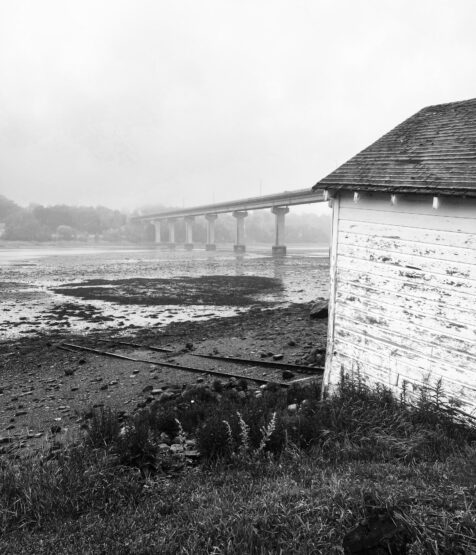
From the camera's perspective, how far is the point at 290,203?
79125mm

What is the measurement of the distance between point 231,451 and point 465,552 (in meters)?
3.17

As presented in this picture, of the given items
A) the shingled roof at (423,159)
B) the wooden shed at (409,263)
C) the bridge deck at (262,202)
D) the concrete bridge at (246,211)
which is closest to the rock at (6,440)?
the wooden shed at (409,263)

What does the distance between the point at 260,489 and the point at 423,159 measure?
6.83 meters

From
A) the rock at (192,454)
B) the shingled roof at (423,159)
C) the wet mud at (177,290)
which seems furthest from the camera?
the wet mud at (177,290)

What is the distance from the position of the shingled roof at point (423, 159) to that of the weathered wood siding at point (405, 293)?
0.95 feet

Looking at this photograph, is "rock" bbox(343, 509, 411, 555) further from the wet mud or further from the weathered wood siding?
the wet mud

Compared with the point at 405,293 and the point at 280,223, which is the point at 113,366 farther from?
the point at 280,223

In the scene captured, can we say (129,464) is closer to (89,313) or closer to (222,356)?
(222,356)

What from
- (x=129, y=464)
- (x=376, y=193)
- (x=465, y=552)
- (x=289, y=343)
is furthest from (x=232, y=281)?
(x=465, y=552)

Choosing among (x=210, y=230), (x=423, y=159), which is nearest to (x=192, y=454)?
(x=423, y=159)

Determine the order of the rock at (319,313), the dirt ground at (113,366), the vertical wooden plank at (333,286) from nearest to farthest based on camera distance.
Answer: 1. the dirt ground at (113,366)
2. the vertical wooden plank at (333,286)
3. the rock at (319,313)

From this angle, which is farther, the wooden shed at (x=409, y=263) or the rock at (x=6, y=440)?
the rock at (x=6, y=440)

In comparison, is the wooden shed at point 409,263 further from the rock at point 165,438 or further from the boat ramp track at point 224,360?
the rock at point 165,438

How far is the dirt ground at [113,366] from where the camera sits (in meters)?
8.21
